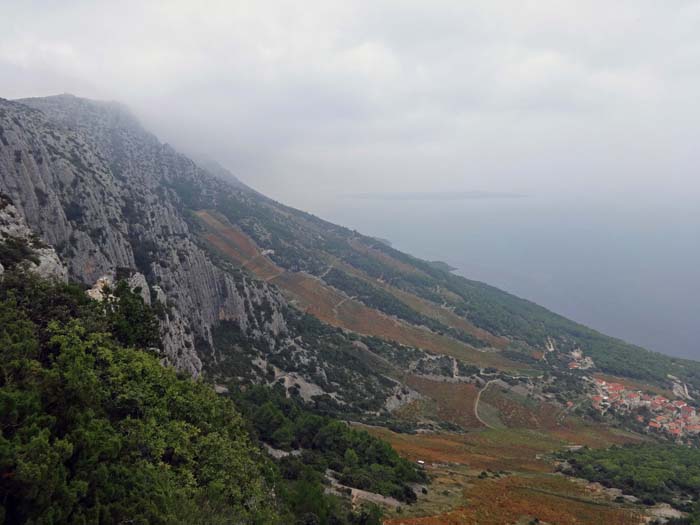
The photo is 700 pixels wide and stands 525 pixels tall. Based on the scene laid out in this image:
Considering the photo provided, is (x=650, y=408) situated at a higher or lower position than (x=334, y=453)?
higher

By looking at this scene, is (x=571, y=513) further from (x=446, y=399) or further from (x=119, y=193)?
(x=119, y=193)

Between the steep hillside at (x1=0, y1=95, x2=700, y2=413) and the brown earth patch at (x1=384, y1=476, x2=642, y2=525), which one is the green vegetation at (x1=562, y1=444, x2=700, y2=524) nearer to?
the brown earth patch at (x1=384, y1=476, x2=642, y2=525)

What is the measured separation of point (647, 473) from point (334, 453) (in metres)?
36.5

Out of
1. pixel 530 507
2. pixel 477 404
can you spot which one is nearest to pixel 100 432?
pixel 530 507

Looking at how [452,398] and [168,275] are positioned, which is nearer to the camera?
[168,275]

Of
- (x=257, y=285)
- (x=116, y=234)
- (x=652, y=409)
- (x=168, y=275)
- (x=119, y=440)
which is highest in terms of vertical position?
(x=116, y=234)

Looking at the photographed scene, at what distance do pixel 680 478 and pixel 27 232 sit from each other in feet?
236

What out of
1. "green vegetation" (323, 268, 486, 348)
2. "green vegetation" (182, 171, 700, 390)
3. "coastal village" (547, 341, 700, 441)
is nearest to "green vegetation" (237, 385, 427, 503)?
"coastal village" (547, 341, 700, 441)

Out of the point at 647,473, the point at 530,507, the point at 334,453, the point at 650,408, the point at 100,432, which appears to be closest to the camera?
the point at 100,432

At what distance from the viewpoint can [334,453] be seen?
36.9 m

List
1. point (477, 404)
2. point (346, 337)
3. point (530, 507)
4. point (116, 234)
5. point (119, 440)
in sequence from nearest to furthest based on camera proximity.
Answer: point (119, 440), point (530, 507), point (116, 234), point (477, 404), point (346, 337)

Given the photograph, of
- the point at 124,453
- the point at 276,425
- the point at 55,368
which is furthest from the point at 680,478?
the point at 55,368

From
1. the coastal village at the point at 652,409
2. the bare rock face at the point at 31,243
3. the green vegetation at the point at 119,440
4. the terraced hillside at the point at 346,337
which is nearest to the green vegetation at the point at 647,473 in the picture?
the terraced hillside at the point at 346,337

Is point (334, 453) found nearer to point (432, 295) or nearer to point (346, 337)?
point (346, 337)
